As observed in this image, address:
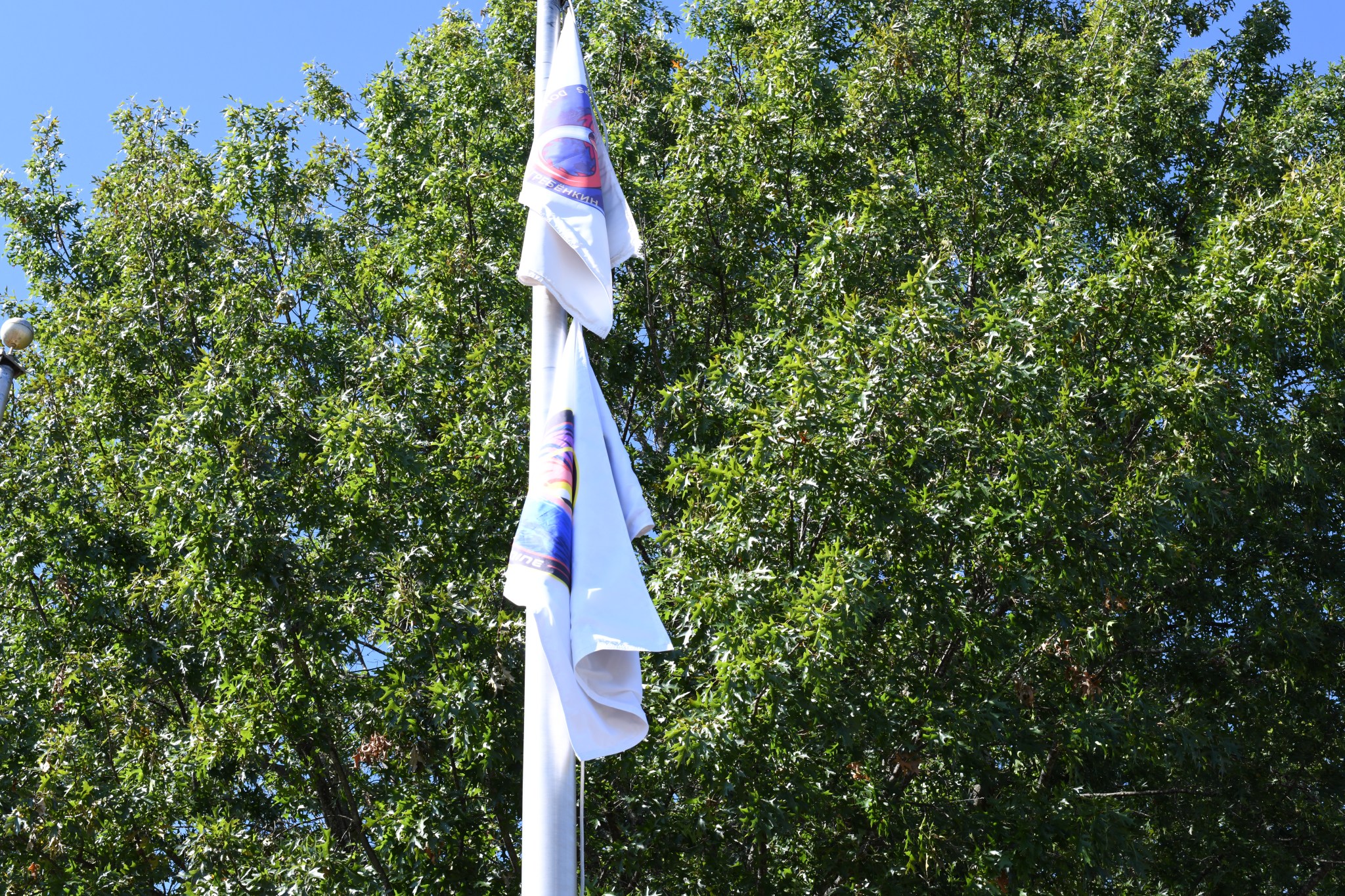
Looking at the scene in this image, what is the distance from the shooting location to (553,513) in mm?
4953

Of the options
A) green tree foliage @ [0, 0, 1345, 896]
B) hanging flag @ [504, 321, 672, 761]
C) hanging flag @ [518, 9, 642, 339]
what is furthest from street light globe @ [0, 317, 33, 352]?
hanging flag @ [504, 321, 672, 761]

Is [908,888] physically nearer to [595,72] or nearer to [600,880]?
[600,880]

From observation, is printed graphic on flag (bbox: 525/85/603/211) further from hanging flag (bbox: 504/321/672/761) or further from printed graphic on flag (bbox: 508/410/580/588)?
printed graphic on flag (bbox: 508/410/580/588)

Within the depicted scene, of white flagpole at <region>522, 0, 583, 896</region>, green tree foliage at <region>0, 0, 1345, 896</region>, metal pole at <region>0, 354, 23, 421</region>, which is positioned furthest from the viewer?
green tree foliage at <region>0, 0, 1345, 896</region>

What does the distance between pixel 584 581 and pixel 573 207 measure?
5.72 feet

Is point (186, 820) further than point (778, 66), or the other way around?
point (778, 66)

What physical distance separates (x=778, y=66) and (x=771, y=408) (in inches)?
178

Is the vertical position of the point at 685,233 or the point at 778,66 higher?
the point at 778,66

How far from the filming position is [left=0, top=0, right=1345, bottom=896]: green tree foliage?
9359 millimetres

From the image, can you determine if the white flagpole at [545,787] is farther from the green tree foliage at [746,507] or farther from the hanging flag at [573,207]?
the green tree foliage at [746,507]

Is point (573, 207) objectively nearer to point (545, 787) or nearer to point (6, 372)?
point (545, 787)

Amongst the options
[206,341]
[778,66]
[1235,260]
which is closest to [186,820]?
[206,341]

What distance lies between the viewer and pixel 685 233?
1221cm

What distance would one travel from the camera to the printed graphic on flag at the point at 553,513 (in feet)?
15.8
